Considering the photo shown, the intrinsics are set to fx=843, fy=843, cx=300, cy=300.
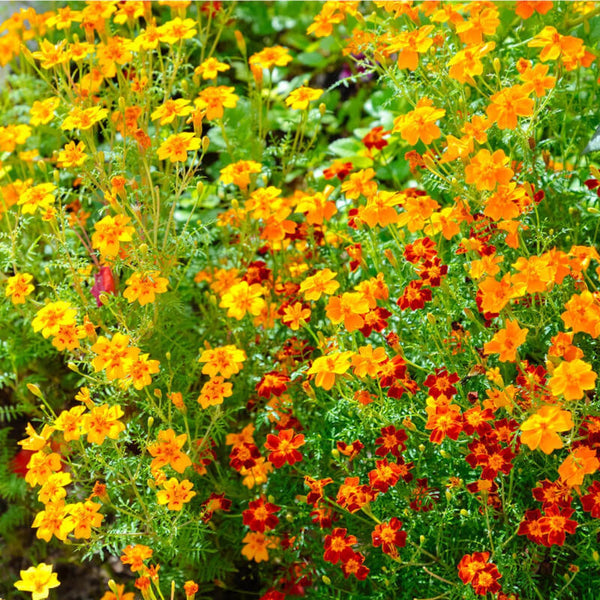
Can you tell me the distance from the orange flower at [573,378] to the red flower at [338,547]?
1.60 feet

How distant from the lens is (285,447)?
1575mm

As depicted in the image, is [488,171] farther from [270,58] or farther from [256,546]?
[256,546]

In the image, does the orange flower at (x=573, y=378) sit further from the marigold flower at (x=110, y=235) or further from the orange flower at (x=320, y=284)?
the marigold flower at (x=110, y=235)

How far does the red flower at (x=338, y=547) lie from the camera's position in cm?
148

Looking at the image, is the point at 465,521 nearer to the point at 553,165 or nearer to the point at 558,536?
the point at 558,536

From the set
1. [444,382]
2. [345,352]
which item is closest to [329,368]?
[345,352]

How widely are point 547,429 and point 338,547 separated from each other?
46 cm

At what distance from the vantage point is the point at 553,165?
2.05 metres

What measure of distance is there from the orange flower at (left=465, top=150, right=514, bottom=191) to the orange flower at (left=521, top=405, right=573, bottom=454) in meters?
0.41

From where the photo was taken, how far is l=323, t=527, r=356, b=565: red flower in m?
1.48

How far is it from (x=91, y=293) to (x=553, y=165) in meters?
1.15

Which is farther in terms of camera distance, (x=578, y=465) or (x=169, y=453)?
(x=169, y=453)

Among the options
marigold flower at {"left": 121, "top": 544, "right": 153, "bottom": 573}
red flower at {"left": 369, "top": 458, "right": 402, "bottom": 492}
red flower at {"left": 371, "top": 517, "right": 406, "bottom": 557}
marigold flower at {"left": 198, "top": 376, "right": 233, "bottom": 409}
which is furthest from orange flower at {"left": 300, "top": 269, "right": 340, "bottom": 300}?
marigold flower at {"left": 121, "top": 544, "right": 153, "bottom": 573}

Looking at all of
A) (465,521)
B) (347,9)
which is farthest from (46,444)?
(347,9)
